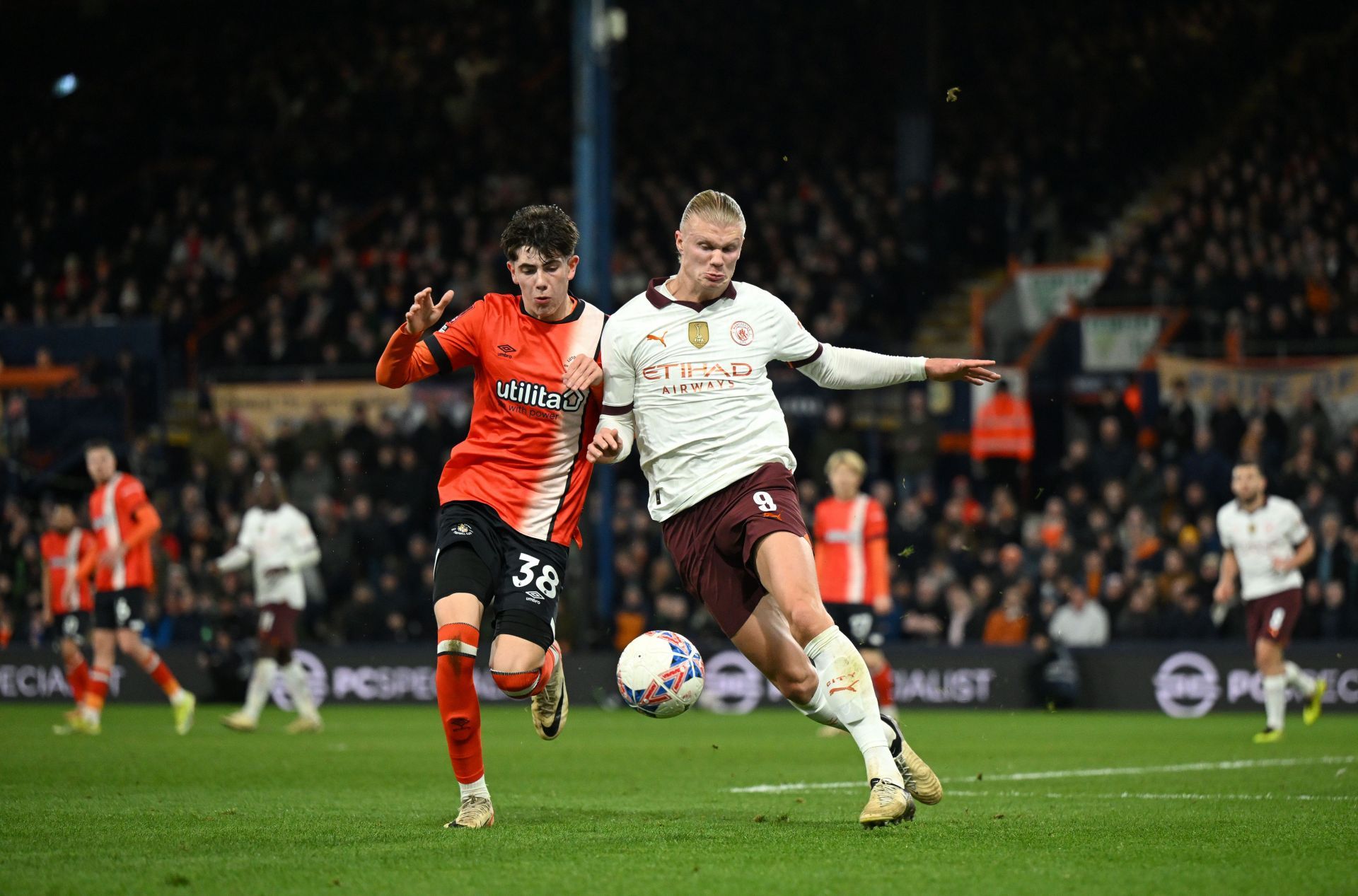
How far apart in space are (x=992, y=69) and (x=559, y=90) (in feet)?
24.2

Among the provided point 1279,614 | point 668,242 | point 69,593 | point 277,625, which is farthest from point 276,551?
point 668,242

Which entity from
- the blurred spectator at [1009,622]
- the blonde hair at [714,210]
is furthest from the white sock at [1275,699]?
the blonde hair at [714,210]

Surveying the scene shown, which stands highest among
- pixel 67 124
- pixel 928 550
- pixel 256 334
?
pixel 67 124

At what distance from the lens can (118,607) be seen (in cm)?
1488

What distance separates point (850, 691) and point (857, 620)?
300 inches

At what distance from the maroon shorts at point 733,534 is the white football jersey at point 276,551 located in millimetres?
9150

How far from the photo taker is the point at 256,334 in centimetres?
2595

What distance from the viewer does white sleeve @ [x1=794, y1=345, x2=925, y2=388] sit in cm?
728

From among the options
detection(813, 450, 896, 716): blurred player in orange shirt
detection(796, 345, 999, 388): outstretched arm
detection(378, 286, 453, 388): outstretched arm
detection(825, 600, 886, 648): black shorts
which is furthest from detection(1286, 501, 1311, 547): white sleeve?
detection(378, 286, 453, 388): outstretched arm

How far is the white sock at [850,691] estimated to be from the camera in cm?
702

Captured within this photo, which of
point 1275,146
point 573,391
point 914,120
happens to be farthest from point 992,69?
point 573,391

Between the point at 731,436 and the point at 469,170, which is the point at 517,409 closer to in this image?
the point at 731,436

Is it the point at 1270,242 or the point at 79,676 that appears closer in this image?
the point at 79,676

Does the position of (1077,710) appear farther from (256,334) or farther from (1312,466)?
(256,334)
